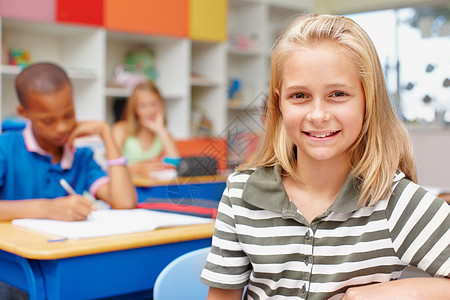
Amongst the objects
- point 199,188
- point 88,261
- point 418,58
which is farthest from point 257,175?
point 418,58

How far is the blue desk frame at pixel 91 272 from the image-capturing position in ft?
3.58

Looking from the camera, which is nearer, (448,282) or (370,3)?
(448,282)

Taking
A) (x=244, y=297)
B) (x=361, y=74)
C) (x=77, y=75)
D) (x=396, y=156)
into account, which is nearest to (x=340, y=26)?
(x=361, y=74)

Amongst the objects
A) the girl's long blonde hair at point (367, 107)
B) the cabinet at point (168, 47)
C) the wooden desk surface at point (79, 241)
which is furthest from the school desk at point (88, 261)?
the cabinet at point (168, 47)

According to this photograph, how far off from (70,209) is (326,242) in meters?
0.74

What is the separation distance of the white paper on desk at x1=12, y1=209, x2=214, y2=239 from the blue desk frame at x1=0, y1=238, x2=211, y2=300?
7 cm

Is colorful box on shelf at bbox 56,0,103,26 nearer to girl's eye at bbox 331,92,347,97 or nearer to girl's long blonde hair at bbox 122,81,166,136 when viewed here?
girl's long blonde hair at bbox 122,81,166,136

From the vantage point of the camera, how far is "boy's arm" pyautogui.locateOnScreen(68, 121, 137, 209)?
71.7 inches

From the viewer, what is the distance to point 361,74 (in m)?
0.89

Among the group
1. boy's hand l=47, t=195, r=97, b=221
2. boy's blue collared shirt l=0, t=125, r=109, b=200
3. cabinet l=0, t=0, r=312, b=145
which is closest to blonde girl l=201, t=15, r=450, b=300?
boy's hand l=47, t=195, r=97, b=221

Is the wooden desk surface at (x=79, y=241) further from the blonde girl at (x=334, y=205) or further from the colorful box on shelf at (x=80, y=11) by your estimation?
the colorful box on shelf at (x=80, y=11)

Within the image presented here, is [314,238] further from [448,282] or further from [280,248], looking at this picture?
[448,282]

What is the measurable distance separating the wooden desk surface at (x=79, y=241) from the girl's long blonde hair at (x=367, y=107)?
389 mm

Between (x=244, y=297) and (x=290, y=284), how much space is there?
13 centimetres
